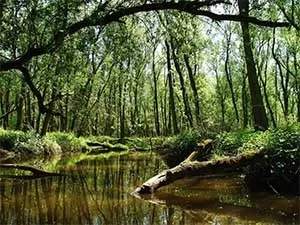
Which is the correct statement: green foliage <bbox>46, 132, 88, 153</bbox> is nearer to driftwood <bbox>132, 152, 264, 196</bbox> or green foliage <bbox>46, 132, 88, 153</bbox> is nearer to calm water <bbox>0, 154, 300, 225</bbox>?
calm water <bbox>0, 154, 300, 225</bbox>

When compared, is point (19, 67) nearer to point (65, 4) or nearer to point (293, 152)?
point (65, 4)

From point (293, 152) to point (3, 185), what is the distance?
828cm

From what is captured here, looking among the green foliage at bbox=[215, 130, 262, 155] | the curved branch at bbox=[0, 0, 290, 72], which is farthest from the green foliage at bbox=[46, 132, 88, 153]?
the curved branch at bbox=[0, 0, 290, 72]

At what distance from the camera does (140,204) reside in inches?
376

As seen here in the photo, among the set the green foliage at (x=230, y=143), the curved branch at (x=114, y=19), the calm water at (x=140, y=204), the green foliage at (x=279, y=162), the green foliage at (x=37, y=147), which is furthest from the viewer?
the green foliage at (x=37, y=147)

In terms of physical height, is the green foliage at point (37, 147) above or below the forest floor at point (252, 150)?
above

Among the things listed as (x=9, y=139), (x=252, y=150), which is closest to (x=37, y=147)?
(x=9, y=139)

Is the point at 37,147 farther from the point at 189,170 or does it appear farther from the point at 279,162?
the point at 279,162

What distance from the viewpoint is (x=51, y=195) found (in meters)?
11.1

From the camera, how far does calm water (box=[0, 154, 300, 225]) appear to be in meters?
8.05

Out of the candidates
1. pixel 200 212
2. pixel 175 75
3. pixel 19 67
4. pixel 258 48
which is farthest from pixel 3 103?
pixel 200 212

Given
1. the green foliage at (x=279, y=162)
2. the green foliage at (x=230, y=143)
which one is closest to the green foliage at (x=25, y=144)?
the green foliage at (x=230, y=143)

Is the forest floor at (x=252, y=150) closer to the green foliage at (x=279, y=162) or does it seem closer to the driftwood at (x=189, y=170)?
the green foliage at (x=279, y=162)

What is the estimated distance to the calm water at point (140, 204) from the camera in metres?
8.05
